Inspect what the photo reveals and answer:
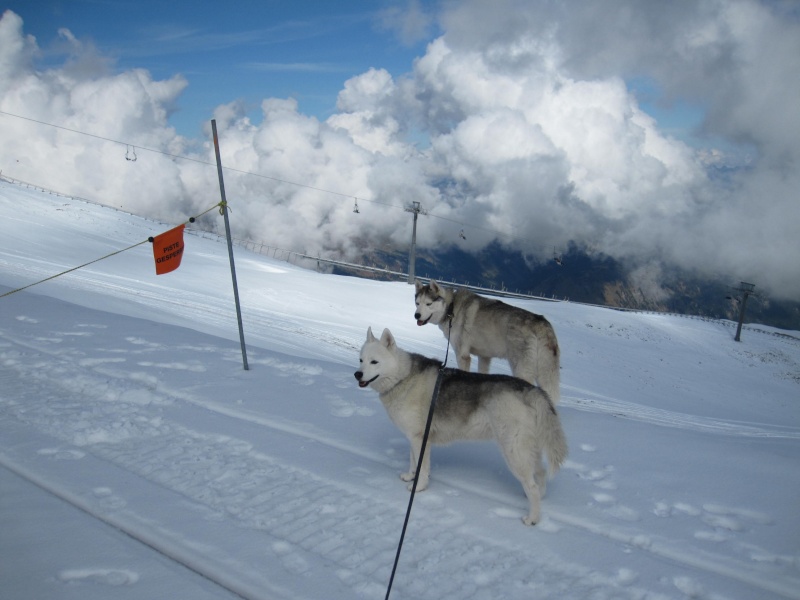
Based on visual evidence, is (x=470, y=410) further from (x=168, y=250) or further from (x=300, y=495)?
(x=168, y=250)

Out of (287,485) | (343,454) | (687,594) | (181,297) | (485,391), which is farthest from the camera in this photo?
(181,297)

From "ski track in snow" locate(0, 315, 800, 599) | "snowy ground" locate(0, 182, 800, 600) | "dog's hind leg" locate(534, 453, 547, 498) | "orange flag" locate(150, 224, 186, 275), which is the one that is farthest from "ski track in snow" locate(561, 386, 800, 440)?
"orange flag" locate(150, 224, 186, 275)

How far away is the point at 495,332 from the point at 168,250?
6242 millimetres

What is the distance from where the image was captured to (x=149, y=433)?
6852 mm

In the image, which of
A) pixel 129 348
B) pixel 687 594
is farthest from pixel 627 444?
pixel 129 348

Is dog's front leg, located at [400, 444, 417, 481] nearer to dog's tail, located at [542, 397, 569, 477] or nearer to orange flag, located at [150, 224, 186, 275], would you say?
dog's tail, located at [542, 397, 569, 477]

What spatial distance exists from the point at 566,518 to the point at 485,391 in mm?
1613

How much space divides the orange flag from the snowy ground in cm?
206

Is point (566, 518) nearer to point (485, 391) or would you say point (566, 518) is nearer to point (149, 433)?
point (485, 391)

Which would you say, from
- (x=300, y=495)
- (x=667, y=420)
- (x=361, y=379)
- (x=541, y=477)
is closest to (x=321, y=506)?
(x=300, y=495)

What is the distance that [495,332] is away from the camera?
9070 mm

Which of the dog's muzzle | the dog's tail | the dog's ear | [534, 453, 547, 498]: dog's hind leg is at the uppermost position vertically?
the dog's ear

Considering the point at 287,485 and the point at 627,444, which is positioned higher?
the point at 627,444

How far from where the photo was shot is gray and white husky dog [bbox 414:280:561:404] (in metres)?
8.38
